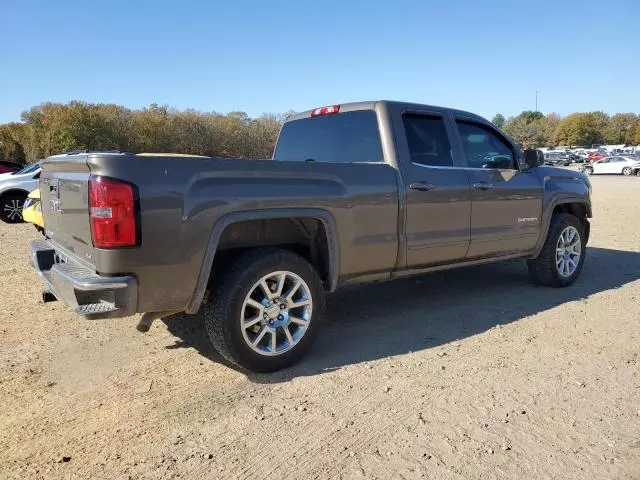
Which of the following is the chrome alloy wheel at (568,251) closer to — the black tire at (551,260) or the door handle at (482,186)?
the black tire at (551,260)

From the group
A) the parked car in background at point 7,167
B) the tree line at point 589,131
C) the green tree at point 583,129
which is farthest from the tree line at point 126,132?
the green tree at point 583,129

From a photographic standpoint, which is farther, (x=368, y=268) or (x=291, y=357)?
(x=368, y=268)

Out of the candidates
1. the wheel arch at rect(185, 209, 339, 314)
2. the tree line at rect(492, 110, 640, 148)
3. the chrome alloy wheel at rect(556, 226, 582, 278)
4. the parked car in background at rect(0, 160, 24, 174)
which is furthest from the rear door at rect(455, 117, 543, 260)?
the tree line at rect(492, 110, 640, 148)

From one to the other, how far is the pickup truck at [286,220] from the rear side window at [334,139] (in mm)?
14

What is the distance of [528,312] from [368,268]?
6.28 feet

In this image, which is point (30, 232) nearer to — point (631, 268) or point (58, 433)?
point (58, 433)

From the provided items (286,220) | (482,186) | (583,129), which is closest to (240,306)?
(286,220)

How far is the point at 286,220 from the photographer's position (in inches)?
149

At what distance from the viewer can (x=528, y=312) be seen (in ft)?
16.4

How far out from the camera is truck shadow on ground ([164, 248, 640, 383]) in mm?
4027

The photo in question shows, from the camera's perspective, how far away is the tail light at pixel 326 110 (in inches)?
191

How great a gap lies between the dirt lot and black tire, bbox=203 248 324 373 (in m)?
0.13

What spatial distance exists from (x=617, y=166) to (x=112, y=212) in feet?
141

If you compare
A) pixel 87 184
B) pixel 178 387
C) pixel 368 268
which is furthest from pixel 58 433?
pixel 368 268
